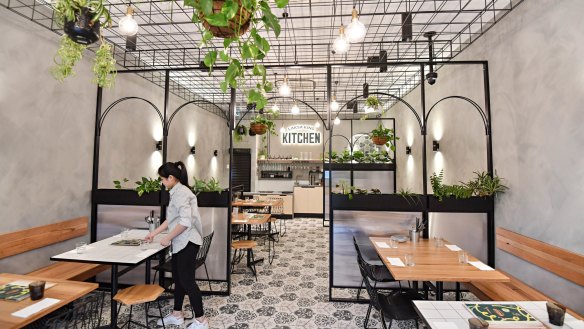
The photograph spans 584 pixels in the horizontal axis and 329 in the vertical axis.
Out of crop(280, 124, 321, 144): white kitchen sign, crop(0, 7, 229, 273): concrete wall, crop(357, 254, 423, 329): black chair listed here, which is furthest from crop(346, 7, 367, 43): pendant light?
crop(280, 124, 321, 144): white kitchen sign

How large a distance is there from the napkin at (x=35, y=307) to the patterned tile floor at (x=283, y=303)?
4.49 ft

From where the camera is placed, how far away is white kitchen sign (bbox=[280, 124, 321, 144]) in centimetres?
1128

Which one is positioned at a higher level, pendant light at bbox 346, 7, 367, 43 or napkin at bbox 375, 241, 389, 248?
pendant light at bbox 346, 7, 367, 43

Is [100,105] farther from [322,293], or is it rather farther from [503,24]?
[503,24]

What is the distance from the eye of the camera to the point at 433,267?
2650 mm

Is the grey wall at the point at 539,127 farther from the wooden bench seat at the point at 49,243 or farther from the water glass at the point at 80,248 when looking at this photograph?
the wooden bench seat at the point at 49,243

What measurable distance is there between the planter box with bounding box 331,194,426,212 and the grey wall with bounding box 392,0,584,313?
3.40 ft

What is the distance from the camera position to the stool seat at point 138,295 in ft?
8.68

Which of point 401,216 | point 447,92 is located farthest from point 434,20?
point 401,216

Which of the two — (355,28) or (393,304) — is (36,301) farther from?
(355,28)

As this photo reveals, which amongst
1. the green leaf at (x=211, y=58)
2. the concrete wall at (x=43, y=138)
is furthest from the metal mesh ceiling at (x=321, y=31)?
the green leaf at (x=211, y=58)

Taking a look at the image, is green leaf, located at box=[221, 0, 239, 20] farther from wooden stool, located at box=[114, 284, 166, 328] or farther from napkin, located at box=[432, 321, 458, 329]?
wooden stool, located at box=[114, 284, 166, 328]

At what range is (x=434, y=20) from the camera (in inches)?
171

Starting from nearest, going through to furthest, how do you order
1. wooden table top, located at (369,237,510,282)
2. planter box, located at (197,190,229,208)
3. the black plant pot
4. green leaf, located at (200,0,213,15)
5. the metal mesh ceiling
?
green leaf, located at (200,0,213,15), the black plant pot, wooden table top, located at (369,237,510,282), the metal mesh ceiling, planter box, located at (197,190,229,208)
